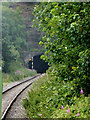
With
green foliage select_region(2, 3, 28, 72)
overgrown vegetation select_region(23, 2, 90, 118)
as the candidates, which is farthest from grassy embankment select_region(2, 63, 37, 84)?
overgrown vegetation select_region(23, 2, 90, 118)

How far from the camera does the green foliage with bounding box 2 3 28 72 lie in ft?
16.2

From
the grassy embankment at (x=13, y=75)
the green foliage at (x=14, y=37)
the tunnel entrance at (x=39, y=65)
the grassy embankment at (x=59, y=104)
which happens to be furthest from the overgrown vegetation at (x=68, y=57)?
the grassy embankment at (x=13, y=75)

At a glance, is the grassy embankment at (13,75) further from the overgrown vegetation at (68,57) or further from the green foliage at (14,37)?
the overgrown vegetation at (68,57)

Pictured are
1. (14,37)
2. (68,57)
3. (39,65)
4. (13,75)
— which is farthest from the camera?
(13,75)

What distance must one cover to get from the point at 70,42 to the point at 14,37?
10.0ft

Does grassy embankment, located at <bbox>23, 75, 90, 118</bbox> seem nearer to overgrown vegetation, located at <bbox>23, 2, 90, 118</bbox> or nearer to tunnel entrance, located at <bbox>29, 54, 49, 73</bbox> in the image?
overgrown vegetation, located at <bbox>23, 2, 90, 118</bbox>

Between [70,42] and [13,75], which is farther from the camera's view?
[13,75]

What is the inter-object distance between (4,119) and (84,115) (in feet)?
4.53

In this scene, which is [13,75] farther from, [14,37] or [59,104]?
[59,104]

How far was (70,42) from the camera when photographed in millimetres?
2639

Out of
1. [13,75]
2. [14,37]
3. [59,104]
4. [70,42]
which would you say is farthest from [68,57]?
[13,75]

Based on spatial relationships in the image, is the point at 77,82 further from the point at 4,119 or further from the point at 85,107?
the point at 4,119

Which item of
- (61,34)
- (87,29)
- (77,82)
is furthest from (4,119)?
(87,29)

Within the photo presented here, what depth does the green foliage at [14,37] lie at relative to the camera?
16.2ft
